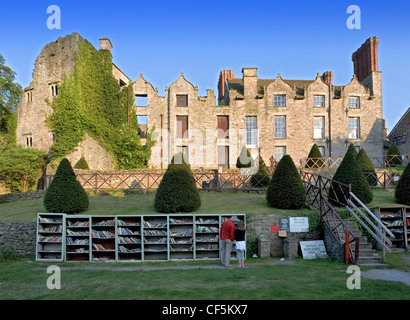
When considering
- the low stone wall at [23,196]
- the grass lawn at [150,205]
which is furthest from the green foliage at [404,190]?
the low stone wall at [23,196]

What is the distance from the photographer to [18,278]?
9.01m

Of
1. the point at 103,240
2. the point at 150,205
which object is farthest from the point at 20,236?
the point at 150,205

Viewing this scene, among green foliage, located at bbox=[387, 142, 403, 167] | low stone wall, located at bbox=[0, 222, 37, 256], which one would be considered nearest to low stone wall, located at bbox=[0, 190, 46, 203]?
low stone wall, located at bbox=[0, 222, 37, 256]

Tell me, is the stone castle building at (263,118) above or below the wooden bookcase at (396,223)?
above

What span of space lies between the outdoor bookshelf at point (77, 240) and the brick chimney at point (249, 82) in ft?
79.7

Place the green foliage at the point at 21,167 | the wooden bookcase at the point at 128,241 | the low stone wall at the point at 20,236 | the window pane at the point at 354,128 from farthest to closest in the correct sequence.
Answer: the window pane at the point at 354,128
the green foliage at the point at 21,167
the low stone wall at the point at 20,236
the wooden bookcase at the point at 128,241

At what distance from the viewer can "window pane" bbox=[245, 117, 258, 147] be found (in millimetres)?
32719

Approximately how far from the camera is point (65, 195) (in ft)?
47.1

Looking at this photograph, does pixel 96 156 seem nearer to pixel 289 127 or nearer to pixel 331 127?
pixel 289 127

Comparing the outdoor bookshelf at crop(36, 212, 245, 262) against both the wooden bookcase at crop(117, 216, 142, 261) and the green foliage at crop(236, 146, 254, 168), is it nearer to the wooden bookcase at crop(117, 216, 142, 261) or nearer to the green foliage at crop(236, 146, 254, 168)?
the wooden bookcase at crop(117, 216, 142, 261)

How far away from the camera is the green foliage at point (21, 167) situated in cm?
2580

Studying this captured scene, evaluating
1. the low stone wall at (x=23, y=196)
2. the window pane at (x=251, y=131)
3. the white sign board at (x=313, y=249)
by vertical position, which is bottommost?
the white sign board at (x=313, y=249)

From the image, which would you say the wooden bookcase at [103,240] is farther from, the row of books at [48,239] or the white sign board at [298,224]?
the white sign board at [298,224]
